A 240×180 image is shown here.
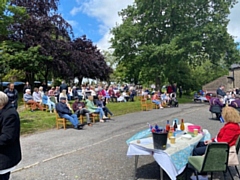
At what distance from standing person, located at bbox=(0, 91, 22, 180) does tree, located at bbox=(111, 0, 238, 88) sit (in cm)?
1707

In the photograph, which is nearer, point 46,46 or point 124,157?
point 124,157

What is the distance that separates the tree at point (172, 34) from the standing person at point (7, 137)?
17072mm

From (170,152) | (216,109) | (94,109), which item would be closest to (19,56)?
(94,109)

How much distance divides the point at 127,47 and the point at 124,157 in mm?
17061

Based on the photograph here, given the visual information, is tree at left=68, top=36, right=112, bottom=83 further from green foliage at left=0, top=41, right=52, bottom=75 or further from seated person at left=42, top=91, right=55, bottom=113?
seated person at left=42, top=91, right=55, bottom=113

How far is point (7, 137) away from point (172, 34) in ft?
66.5

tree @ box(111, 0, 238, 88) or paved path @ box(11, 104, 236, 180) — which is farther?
tree @ box(111, 0, 238, 88)

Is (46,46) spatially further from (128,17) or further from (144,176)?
(144,176)

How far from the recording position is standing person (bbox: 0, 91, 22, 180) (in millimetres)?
2748

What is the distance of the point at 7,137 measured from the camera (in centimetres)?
272

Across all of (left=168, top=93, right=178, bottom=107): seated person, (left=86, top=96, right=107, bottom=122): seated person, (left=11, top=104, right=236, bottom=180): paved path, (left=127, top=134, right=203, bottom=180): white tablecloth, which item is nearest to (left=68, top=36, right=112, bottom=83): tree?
(left=168, top=93, right=178, bottom=107): seated person

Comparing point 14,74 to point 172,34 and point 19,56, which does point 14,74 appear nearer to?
point 19,56

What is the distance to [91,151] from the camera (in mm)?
5973

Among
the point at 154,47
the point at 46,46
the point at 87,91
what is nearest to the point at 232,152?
the point at 87,91
